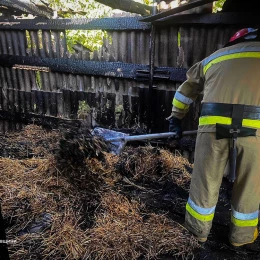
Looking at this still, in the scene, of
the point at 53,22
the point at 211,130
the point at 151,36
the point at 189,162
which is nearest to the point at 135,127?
the point at 189,162

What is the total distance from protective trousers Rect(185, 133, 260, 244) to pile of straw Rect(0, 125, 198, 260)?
354 mm

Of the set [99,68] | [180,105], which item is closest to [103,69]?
[99,68]

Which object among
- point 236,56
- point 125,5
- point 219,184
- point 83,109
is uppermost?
point 125,5

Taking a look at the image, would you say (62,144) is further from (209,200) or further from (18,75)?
(18,75)

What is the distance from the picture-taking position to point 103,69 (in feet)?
15.8

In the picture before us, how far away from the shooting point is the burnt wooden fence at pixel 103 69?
4.05 m

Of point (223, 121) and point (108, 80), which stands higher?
point (223, 121)

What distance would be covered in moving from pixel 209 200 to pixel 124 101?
2779 millimetres

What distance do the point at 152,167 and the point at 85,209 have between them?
141 centimetres

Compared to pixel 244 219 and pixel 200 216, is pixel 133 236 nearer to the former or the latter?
pixel 200 216

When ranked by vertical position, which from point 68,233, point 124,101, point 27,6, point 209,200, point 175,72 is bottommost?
point 68,233

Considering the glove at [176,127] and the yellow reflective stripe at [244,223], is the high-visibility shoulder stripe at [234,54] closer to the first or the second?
the glove at [176,127]

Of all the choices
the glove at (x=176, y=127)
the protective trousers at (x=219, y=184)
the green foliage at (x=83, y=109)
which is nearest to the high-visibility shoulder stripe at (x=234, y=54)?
the protective trousers at (x=219, y=184)

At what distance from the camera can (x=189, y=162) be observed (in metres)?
4.54
